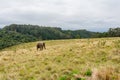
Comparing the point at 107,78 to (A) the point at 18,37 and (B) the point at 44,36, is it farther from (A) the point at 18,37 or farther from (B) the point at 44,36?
(B) the point at 44,36

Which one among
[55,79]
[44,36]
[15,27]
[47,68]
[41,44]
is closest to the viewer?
[55,79]

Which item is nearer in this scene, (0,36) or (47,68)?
(47,68)

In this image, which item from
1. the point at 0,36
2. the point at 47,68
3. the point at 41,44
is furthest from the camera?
the point at 0,36

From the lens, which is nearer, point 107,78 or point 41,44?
point 107,78

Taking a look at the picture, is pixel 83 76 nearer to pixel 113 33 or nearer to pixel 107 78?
pixel 107 78

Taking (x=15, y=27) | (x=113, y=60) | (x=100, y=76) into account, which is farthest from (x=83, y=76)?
(x=15, y=27)

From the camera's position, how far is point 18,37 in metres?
128

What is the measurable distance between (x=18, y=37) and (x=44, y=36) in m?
39.0

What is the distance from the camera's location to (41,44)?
28.3m

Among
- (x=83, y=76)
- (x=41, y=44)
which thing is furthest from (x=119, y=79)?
(x=41, y=44)

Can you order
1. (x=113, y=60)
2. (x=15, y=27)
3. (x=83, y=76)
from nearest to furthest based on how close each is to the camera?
(x=83, y=76), (x=113, y=60), (x=15, y=27)

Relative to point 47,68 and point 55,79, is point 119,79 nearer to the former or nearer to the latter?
point 55,79

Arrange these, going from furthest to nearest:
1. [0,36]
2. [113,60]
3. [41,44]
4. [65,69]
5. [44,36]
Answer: [44,36]
[0,36]
[41,44]
[113,60]
[65,69]

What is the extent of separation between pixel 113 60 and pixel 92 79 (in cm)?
530
